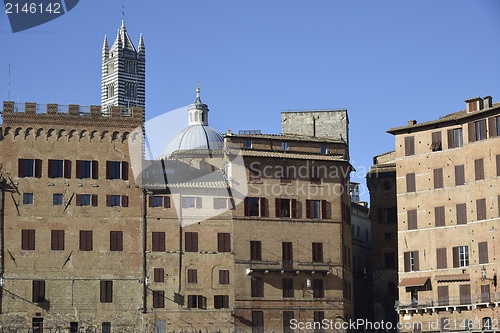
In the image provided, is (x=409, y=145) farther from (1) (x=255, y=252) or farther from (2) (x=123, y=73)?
(2) (x=123, y=73)

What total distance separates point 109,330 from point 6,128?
1639 cm

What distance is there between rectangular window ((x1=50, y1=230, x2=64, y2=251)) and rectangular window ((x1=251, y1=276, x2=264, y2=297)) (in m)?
14.3

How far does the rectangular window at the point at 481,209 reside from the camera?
83062 mm

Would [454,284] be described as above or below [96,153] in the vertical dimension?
below

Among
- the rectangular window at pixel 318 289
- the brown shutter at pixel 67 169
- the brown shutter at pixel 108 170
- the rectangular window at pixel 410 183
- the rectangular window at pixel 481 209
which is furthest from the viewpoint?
the rectangular window at pixel 318 289

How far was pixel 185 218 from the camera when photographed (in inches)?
3396

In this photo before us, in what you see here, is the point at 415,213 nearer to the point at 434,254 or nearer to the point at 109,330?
the point at 434,254

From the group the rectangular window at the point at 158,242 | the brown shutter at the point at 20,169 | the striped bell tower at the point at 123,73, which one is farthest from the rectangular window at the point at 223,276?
the striped bell tower at the point at 123,73

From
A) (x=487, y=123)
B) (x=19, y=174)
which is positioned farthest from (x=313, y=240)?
(x=19, y=174)

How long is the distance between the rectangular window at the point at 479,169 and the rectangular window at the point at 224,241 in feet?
61.2

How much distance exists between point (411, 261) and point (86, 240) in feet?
78.7

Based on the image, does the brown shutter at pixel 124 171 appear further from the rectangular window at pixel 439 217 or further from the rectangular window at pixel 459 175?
the rectangular window at pixel 459 175

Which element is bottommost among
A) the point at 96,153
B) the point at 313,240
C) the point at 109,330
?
the point at 109,330

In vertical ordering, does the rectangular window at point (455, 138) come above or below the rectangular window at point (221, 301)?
above
